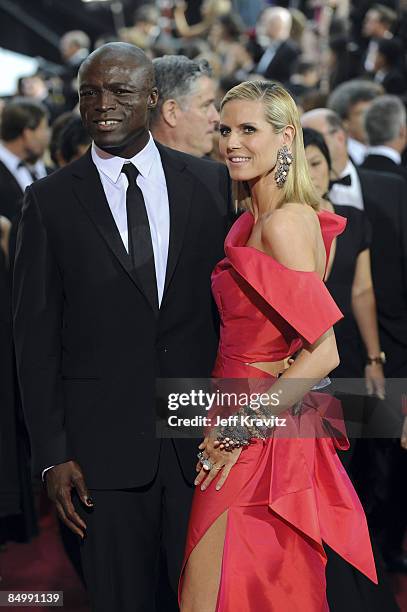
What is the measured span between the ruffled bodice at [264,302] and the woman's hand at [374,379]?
137cm

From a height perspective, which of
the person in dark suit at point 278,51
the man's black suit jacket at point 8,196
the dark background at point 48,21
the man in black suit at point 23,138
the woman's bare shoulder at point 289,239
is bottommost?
the woman's bare shoulder at point 289,239

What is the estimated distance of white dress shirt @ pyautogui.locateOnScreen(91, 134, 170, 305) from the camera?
2838 mm

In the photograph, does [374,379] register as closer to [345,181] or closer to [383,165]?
[345,181]

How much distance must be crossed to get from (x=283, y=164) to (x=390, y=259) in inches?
69.9

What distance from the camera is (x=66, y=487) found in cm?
275

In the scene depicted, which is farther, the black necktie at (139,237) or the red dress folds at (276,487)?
the black necktie at (139,237)

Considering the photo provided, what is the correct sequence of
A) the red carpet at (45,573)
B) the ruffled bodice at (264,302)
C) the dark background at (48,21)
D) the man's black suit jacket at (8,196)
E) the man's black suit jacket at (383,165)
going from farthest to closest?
the dark background at (48,21) → the man's black suit jacket at (8,196) → the man's black suit jacket at (383,165) → the red carpet at (45,573) → the ruffled bodice at (264,302)

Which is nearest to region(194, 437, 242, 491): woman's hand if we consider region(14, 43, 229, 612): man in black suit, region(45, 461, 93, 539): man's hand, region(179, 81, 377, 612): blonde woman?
region(179, 81, 377, 612): blonde woman

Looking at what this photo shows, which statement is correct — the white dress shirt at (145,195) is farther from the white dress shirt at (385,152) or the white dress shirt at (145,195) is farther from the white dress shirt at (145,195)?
the white dress shirt at (385,152)

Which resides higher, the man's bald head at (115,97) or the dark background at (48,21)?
the dark background at (48,21)

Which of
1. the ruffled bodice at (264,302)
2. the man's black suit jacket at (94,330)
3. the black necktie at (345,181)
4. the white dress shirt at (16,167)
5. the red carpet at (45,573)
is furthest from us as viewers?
the white dress shirt at (16,167)

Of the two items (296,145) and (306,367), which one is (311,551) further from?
(296,145)

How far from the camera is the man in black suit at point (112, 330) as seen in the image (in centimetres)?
277

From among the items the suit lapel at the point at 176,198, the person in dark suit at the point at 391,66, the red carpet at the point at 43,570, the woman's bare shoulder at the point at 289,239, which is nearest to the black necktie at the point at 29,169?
the red carpet at the point at 43,570
